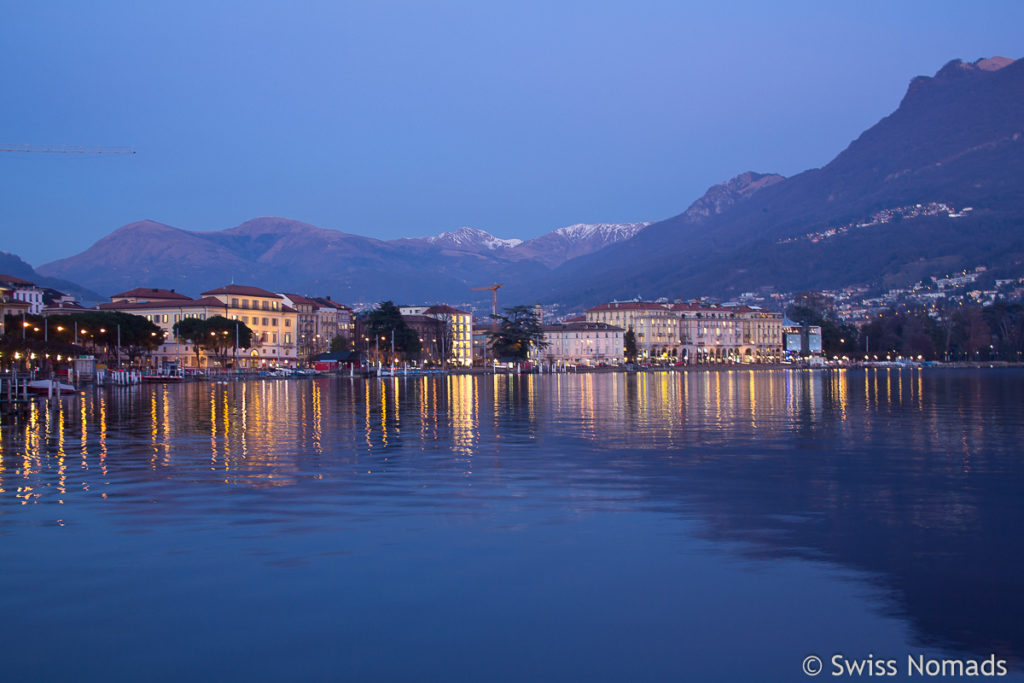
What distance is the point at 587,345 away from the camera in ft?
620

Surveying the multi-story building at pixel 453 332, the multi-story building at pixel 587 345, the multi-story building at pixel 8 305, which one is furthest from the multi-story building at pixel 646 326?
the multi-story building at pixel 8 305

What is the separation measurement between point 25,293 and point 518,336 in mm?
78124

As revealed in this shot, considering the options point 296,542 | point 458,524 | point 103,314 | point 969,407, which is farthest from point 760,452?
point 103,314

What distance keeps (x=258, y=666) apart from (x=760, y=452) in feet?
55.3

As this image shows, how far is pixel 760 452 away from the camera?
22.5 m

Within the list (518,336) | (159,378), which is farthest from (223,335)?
(518,336)

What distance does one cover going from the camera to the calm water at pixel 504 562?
26.1 ft

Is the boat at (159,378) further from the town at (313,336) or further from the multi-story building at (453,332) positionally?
the multi-story building at (453,332)

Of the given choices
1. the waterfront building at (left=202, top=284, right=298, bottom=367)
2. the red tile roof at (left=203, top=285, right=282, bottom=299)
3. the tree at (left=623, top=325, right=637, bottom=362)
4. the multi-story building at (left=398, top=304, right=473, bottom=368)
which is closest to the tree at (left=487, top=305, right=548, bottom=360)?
the multi-story building at (left=398, top=304, right=473, bottom=368)

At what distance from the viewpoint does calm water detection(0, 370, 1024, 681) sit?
7.95 meters

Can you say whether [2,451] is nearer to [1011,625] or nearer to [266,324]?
[1011,625]

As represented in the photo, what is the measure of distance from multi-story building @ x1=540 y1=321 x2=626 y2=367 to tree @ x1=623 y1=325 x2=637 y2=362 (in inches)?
48.2

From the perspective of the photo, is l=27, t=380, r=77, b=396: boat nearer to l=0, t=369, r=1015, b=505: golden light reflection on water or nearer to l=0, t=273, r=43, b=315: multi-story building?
l=0, t=369, r=1015, b=505: golden light reflection on water

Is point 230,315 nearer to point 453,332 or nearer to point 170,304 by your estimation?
point 170,304
